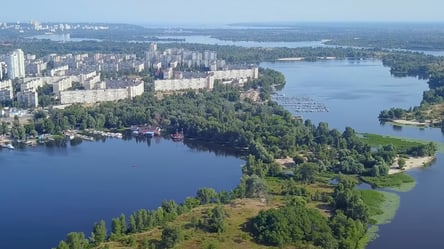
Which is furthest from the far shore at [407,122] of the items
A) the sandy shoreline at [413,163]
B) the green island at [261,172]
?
the sandy shoreline at [413,163]

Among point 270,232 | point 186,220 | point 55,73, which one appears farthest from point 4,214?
point 55,73

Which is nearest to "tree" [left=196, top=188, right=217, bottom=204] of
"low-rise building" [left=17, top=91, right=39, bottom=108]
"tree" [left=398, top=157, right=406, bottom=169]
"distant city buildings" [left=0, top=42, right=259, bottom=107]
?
"tree" [left=398, top=157, right=406, bottom=169]

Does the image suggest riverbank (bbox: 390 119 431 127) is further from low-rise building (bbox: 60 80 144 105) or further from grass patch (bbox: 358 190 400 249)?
low-rise building (bbox: 60 80 144 105)

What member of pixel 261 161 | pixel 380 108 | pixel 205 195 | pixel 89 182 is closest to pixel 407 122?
pixel 380 108

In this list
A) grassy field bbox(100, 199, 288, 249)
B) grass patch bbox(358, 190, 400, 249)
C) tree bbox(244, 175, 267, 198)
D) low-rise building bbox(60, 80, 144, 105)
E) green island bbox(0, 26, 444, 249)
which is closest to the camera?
grassy field bbox(100, 199, 288, 249)

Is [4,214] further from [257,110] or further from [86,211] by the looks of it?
[257,110]

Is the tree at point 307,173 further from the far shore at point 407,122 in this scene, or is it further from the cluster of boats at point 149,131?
the far shore at point 407,122

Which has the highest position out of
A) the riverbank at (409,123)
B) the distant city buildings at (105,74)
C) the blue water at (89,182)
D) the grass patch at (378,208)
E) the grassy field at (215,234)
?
the distant city buildings at (105,74)
